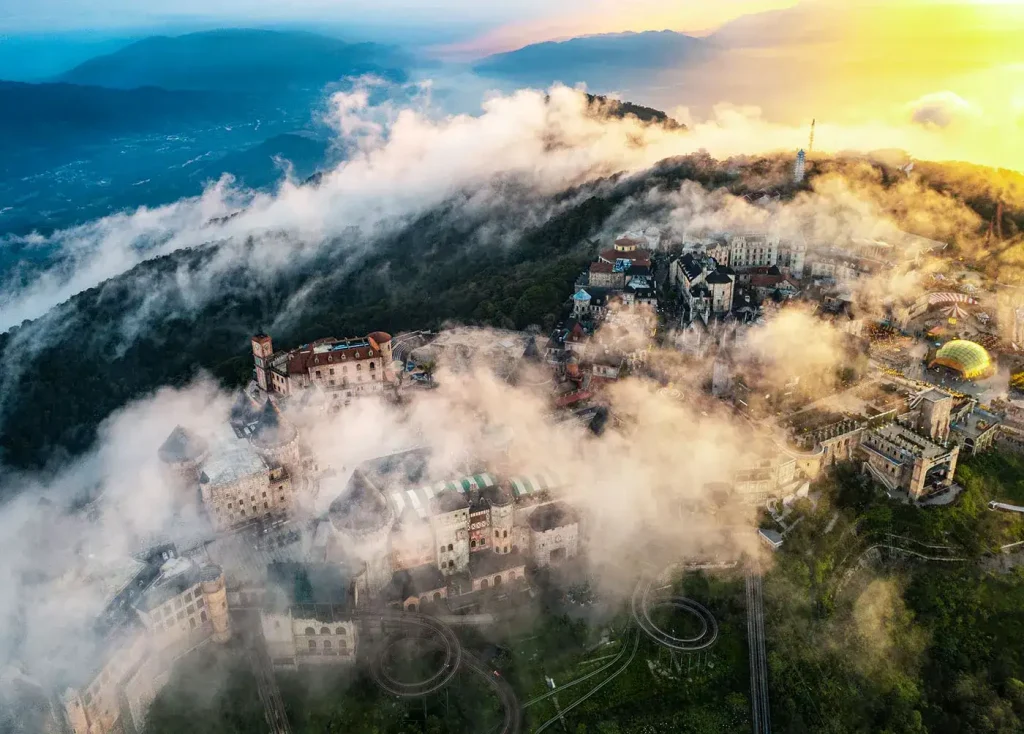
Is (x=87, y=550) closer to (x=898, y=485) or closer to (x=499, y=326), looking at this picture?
(x=499, y=326)

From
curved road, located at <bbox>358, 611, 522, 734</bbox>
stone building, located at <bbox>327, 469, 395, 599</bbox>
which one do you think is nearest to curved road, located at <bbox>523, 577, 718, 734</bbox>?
curved road, located at <bbox>358, 611, 522, 734</bbox>

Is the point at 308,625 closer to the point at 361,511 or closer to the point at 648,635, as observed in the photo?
the point at 361,511

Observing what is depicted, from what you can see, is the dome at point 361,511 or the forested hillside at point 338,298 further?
the forested hillside at point 338,298

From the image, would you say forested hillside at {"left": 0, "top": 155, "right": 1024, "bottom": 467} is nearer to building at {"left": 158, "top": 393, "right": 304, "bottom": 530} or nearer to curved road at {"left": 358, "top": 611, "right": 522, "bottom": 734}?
building at {"left": 158, "top": 393, "right": 304, "bottom": 530}

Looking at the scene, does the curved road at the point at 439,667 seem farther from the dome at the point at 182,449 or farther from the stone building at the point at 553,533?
the dome at the point at 182,449

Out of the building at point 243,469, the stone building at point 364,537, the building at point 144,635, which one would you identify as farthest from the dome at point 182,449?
the stone building at point 364,537

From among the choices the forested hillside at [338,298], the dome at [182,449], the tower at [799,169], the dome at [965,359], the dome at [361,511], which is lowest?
the forested hillside at [338,298]
